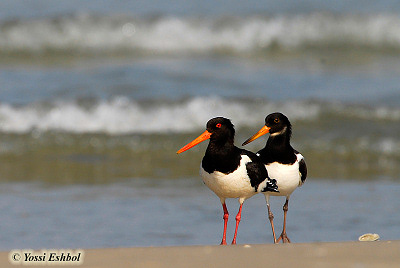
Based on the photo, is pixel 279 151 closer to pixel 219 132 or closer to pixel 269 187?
pixel 269 187

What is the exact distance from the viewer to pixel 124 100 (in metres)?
11.3

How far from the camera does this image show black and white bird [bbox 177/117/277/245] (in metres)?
5.12

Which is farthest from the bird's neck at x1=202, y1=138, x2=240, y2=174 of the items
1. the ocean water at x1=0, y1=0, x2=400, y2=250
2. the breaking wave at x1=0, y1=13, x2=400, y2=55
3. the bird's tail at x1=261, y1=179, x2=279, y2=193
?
the breaking wave at x1=0, y1=13, x2=400, y2=55

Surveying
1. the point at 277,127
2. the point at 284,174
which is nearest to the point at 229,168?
the point at 284,174

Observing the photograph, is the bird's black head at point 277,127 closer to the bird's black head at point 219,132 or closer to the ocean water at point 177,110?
the bird's black head at point 219,132

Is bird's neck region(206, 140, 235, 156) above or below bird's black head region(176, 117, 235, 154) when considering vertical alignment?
below

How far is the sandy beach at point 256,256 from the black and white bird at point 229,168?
0.53m

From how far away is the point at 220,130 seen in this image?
17.2 feet

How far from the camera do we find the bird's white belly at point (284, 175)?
5.39m

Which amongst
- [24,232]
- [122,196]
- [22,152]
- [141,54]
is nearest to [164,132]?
[22,152]

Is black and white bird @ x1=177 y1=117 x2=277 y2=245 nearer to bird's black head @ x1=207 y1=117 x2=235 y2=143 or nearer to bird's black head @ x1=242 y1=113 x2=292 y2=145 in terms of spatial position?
bird's black head @ x1=207 y1=117 x2=235 y2=143

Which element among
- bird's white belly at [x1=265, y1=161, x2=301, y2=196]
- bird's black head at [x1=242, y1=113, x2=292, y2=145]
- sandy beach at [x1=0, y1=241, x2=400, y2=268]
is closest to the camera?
sandy beach at [x1=0, y1=241, x2=400, y2=268]

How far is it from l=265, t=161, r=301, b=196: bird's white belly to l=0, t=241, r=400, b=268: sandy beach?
27.7 inches

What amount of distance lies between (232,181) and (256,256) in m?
0.74
